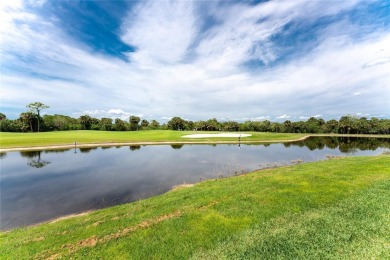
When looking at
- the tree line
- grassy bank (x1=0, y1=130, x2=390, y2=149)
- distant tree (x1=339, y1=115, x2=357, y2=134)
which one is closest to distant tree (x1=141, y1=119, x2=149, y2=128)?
the tree line

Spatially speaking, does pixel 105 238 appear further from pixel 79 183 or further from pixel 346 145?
pixel 346 145

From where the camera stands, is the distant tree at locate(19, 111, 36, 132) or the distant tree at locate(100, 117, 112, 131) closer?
the distant tree at locate(19, 111, 36, 132)

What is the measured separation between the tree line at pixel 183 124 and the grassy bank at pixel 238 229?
345 ft

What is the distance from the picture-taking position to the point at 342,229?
23.4 feet

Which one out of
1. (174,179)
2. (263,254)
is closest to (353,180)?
(263,254)

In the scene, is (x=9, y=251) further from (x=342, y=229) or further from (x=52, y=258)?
(x=342, y=229)

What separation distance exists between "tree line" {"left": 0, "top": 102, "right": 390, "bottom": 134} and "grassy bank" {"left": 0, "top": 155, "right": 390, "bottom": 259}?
105m

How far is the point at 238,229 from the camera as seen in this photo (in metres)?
7.78

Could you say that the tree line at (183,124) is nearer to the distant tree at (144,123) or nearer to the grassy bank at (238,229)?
the distant tree at (144,123)

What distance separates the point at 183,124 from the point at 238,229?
126m

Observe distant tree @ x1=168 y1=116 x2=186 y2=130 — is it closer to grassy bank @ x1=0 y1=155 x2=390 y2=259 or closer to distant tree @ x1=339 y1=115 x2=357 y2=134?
distant tree @ x1=339 y1=115 x2=357 y2=134

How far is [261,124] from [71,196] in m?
130

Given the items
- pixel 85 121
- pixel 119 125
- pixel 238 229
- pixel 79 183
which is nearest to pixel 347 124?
pixel 238 229

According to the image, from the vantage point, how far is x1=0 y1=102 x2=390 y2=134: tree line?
93438 millimetres
